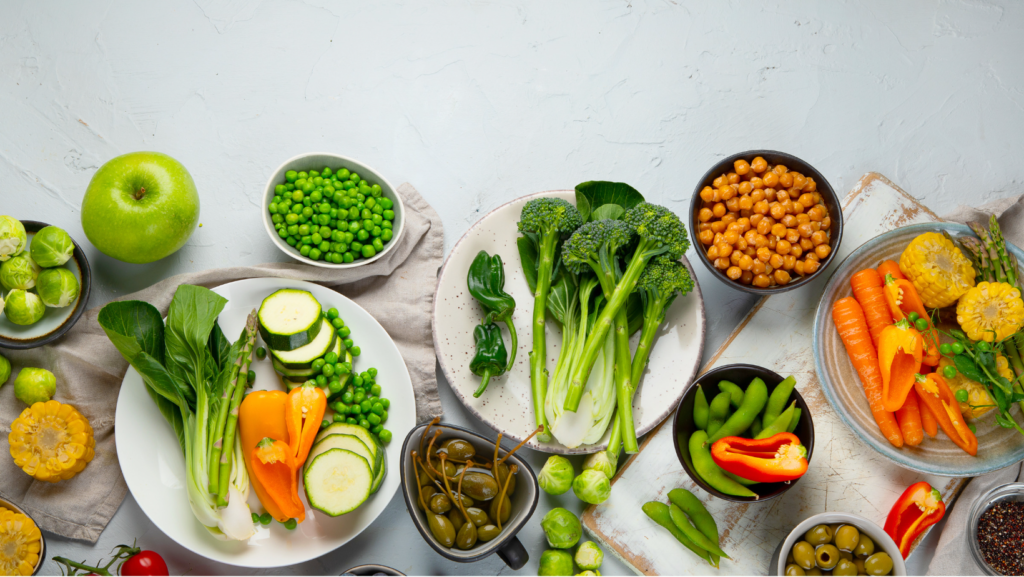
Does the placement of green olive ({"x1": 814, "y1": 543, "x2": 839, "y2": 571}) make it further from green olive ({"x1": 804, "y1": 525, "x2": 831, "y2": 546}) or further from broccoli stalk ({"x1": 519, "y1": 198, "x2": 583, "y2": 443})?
broccoli stalk ({"x1": 519, "y1": 198, "x2": 583, "y2": 443})

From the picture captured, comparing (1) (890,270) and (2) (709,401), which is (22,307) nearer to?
(2) (709,401)


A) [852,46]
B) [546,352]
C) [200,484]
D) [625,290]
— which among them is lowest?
[200,484]


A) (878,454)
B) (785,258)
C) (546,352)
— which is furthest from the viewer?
(546,352)

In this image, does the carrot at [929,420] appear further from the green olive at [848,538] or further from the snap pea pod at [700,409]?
the snap pea pod at [700,409]

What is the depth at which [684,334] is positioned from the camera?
2.80 meters

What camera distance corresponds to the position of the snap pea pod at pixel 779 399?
2.40m

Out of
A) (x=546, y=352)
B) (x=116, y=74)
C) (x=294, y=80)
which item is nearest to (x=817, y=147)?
(x=546, y=352)

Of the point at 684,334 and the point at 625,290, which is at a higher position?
the point at 625,290

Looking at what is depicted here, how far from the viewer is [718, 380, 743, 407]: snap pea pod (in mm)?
2471

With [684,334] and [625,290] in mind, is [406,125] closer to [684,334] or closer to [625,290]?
[625,290]

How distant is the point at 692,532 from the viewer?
258cm

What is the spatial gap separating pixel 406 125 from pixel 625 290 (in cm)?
150

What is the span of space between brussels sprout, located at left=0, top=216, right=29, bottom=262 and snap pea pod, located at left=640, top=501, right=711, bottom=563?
3075 millimetres

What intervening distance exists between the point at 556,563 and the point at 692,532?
63 cm
